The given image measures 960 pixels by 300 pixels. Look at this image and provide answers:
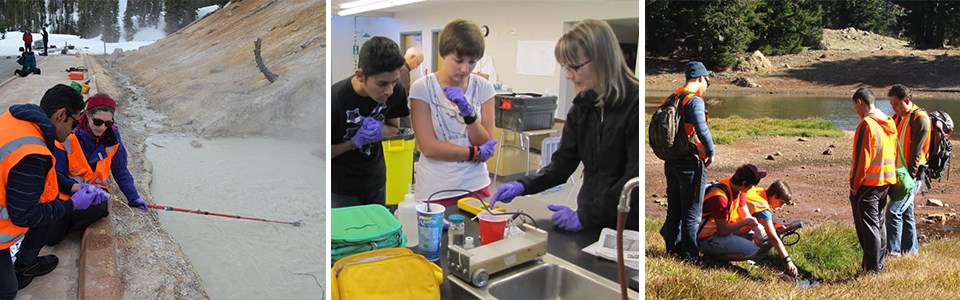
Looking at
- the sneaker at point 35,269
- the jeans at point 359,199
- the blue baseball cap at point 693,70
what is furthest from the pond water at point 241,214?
the blue baseball cap at point 693,70

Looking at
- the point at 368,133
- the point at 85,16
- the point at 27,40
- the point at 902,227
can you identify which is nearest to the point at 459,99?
the point at 368,133

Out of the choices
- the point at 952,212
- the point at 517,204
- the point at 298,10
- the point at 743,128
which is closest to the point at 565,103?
the point at 517,204

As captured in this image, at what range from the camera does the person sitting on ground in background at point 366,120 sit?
1.66 m

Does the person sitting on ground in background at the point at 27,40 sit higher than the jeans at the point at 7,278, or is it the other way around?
the person sitting on ground in background at the point at 27,40

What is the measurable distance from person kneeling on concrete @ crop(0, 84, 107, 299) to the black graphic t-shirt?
41.6 inches

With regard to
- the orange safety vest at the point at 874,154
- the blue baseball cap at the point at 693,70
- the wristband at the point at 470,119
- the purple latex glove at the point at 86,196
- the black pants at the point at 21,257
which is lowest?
Result: the black pants at the point at 21,257

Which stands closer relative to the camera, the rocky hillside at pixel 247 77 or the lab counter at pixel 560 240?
the lab counter at pixel 560 240

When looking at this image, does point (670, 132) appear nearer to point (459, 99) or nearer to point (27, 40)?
point (459, 99)

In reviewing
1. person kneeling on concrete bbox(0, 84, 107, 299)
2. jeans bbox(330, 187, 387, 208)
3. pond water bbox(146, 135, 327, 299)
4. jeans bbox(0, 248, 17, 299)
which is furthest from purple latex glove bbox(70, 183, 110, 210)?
pond water bbox(146, 135, 327, 299)

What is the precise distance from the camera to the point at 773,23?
2.61 metres

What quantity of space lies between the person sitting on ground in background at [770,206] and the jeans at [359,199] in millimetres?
1514

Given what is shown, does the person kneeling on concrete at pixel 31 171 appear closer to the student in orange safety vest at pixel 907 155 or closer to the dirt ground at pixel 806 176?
the dirt ground at pixel 806 176

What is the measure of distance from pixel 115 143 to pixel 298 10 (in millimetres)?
8430

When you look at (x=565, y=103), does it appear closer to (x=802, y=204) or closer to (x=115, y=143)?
(x=802, y=204)
